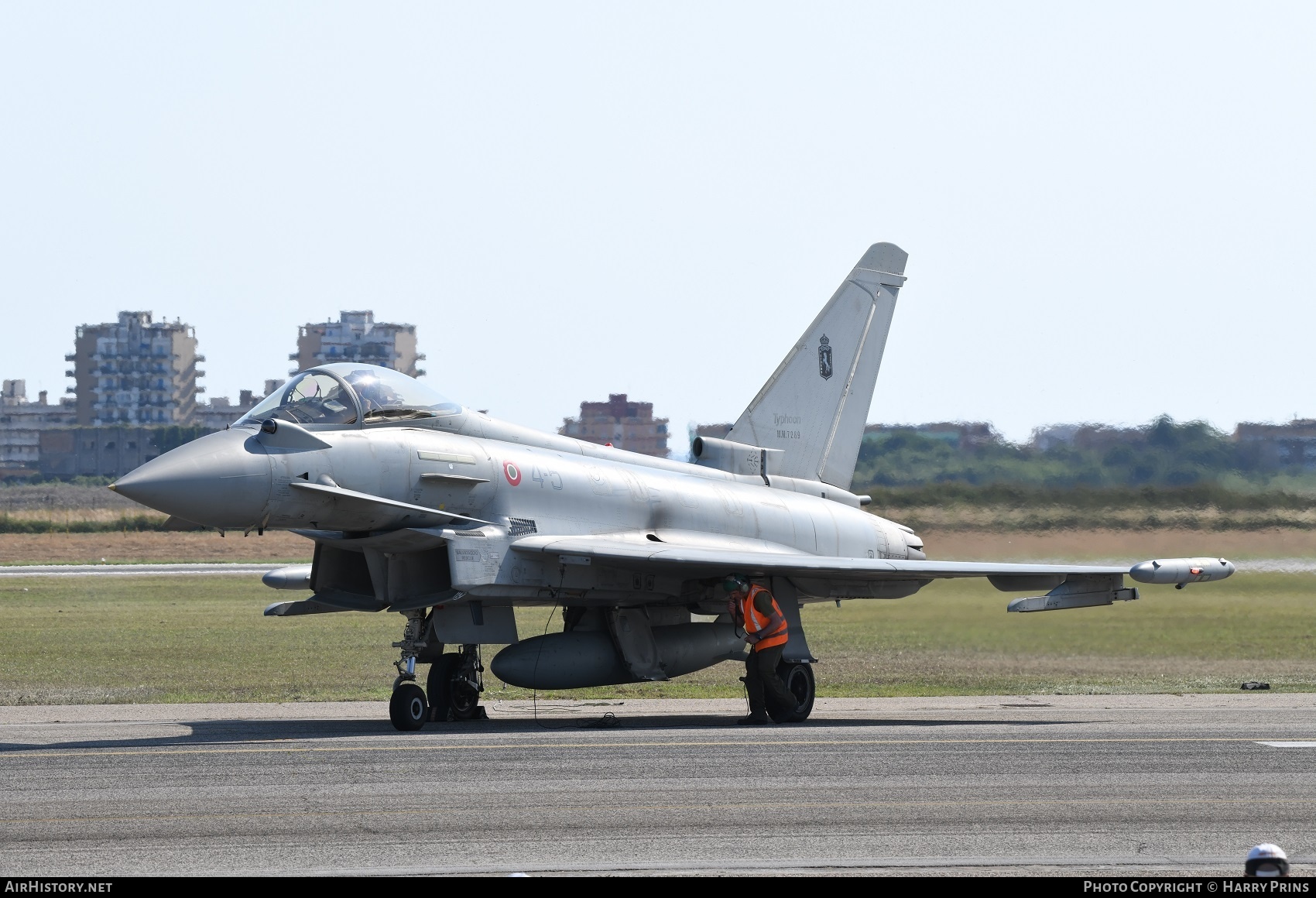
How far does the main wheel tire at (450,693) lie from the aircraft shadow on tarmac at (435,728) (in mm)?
192

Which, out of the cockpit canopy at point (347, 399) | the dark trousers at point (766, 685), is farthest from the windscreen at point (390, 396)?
the dark trousers at point (766, 685)

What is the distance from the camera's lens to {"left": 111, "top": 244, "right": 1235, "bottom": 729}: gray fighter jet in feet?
48.2

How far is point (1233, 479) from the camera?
25.8 m

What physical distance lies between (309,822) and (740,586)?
8.09 metres

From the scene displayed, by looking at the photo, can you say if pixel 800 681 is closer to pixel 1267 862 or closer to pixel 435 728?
pixel 435 728

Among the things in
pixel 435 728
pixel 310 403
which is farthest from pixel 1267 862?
pixel 310 403

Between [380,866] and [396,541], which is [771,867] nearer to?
[380,866]

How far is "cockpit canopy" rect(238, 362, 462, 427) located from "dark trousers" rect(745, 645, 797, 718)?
166 inches

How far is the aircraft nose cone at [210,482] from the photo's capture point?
537 inches

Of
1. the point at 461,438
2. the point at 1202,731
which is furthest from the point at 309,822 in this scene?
the point at 1202,731

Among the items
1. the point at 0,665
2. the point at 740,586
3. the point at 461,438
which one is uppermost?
the point at 461,438

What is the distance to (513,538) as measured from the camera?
53.2 feet

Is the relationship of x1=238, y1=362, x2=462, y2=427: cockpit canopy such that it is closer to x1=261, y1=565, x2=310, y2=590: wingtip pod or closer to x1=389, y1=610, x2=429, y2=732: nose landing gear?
x1=389, y1=610, x2=429, y2=732: nose landing gear

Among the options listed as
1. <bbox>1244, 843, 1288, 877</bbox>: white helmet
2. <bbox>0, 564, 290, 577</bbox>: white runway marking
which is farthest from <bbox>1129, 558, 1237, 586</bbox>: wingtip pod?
<bbox>0, 564, 290, 577</bbox>: white runway marking
